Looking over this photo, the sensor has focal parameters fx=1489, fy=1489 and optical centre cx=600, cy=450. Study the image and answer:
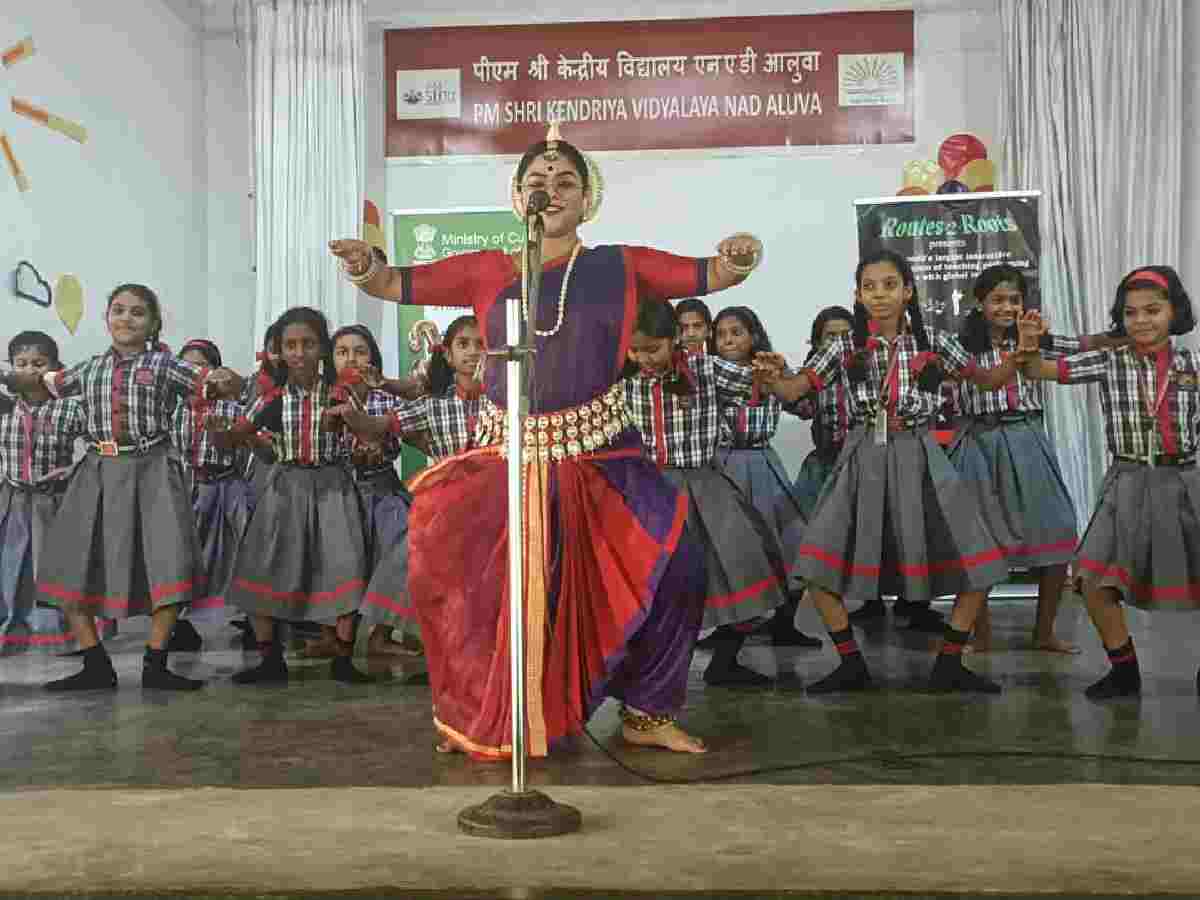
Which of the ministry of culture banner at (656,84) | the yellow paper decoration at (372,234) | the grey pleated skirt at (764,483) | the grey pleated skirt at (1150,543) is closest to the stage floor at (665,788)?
the grey pleated skirt at (1150,543)

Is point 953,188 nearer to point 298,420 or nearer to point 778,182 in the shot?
point 778,182

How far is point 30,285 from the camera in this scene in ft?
21.6

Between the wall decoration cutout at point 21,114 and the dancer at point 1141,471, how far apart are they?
4.44 m

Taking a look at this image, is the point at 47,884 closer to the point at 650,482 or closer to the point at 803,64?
the point at 650,482

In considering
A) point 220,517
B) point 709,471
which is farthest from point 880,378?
point 220,517

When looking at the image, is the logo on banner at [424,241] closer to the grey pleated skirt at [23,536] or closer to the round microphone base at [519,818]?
the grey pleated skirt at [23,536]

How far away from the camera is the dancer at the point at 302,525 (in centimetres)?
507

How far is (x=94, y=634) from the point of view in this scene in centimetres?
493

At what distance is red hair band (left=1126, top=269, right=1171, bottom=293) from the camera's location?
451cm

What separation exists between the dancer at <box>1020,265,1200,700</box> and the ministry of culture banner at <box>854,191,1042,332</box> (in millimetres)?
3058

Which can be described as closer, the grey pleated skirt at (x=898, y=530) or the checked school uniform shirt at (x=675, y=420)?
the grey pleated skirt at (x=898, y=530)

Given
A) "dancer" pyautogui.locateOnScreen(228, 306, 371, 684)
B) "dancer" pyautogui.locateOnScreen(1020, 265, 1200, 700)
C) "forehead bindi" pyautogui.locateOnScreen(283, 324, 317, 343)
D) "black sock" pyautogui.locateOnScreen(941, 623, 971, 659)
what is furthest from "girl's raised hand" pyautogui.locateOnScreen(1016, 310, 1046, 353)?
"forehead bindi" pyautogui.locateOnScreen(283, 324, 317, 343)

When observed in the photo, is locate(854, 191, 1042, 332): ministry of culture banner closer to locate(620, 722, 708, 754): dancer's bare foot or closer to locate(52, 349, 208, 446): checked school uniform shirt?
locate(52, 349, 208, 446): checked school uniform shirt

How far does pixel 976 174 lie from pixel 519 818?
6398 millimetres
